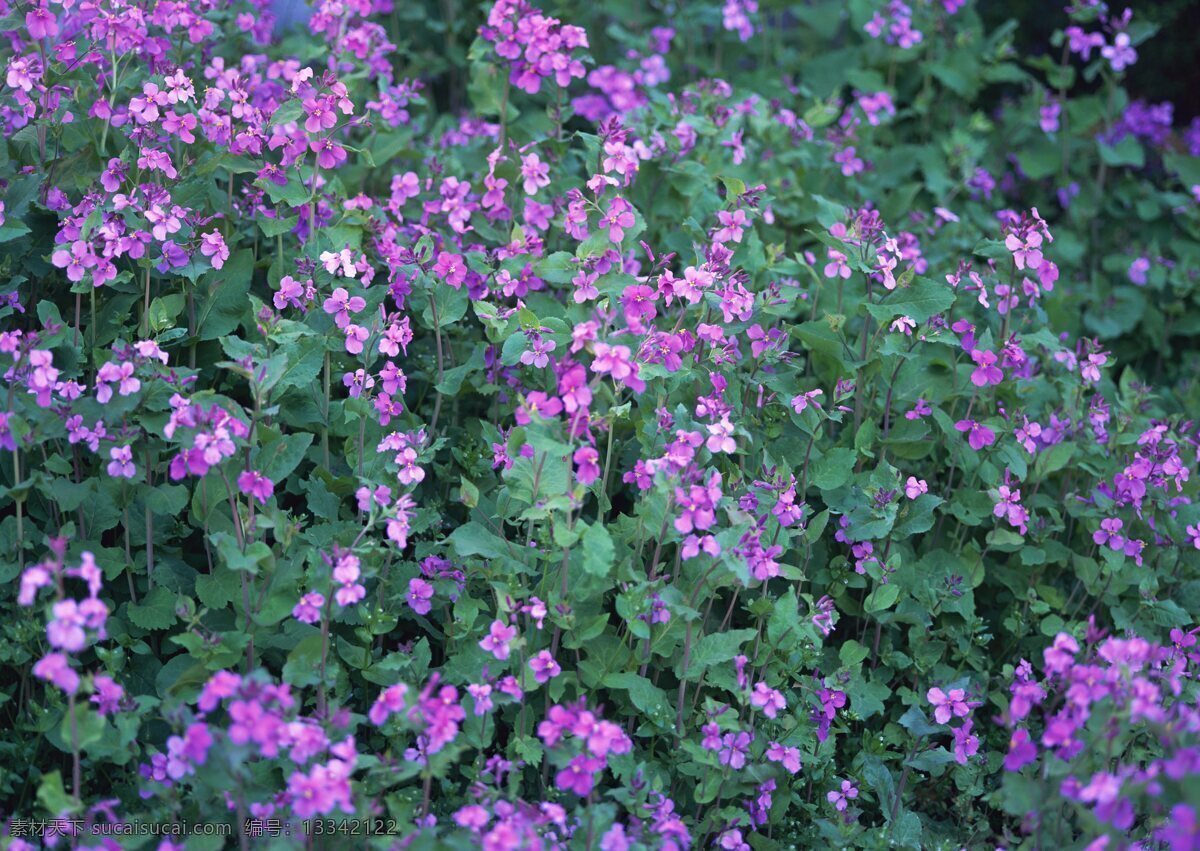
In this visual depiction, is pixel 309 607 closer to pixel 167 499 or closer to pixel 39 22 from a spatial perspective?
pixel 167 499

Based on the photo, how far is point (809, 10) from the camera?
5.21 m

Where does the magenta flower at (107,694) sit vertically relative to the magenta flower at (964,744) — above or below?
above

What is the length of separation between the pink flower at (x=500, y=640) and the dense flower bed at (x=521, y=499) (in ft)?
0.05

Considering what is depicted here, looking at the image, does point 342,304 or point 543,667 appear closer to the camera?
point 543,667

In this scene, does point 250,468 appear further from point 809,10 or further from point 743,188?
point 809,10

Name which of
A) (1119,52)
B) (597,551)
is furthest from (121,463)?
(1119,52)

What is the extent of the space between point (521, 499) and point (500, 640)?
0.33 meters

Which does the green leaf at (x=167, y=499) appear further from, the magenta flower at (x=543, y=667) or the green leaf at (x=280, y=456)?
the magenta flower at (x=543, y=667)

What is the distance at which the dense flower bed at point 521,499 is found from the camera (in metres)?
2.40

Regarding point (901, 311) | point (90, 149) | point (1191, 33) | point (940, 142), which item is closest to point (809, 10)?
point (940, 142)

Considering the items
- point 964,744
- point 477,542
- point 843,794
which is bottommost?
point 843,794

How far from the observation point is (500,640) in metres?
2.46

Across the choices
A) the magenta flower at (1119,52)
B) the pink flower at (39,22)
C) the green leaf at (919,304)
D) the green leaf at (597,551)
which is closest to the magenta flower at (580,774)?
the green leaf at (597,551)

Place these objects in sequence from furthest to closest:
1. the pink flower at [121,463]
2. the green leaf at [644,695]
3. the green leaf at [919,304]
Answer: the green leaf at [919,304], the green leaf at [644,695], the pink flower at [121,463]
